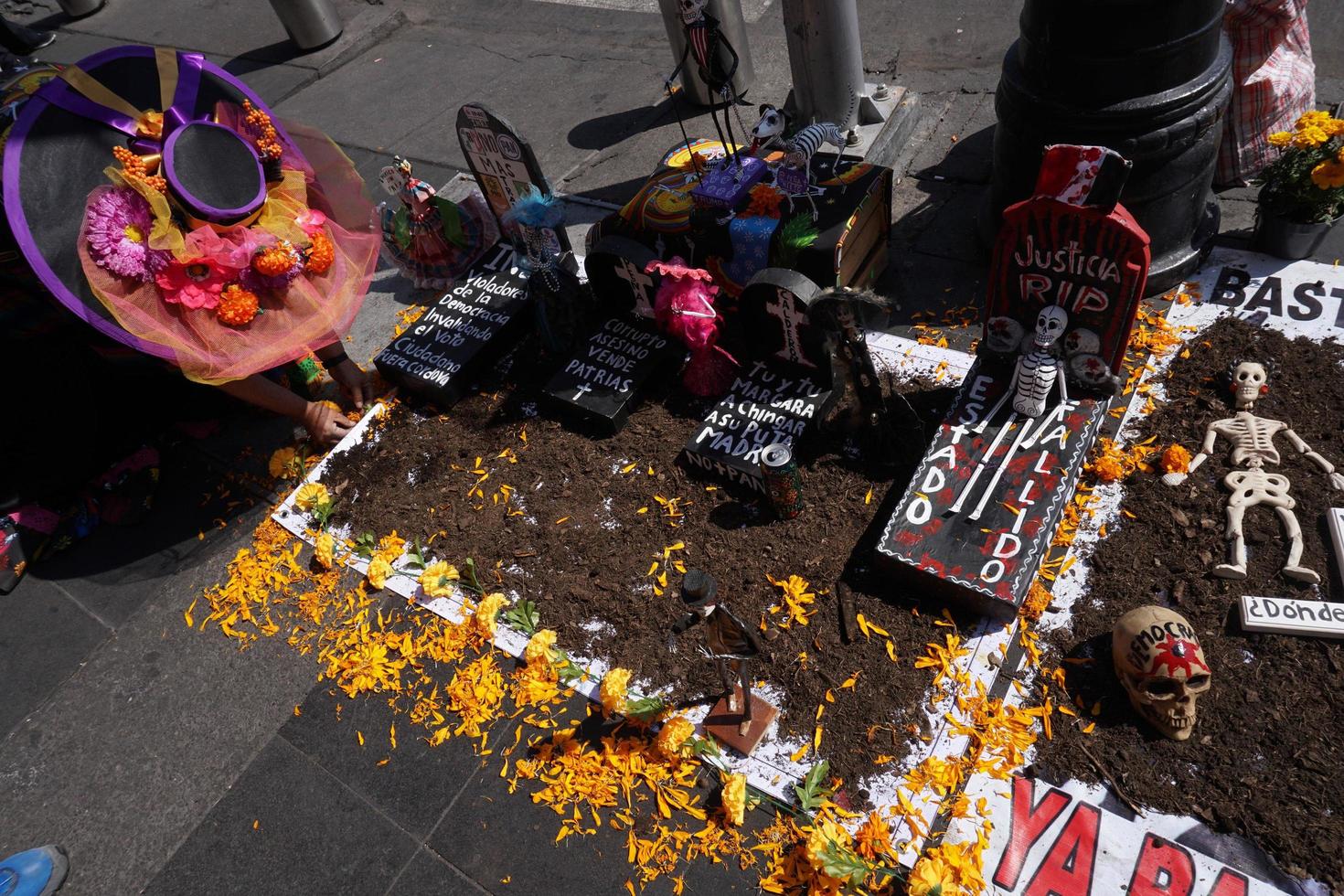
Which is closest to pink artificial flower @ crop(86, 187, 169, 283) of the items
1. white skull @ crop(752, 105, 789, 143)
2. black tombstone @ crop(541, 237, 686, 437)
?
black tombstone @ crop(541, 237, 686, 437)

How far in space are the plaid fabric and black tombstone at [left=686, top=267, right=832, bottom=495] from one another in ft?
11.4

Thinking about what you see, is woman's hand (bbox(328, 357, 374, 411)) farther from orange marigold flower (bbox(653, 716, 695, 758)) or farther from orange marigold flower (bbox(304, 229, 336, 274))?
orange marigold flower (bbox(653, 716, 695, 758))

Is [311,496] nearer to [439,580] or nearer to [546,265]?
[439,580]

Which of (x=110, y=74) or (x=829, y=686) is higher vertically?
(x=110, y=74)

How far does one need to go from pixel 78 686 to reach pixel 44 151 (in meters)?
3.14

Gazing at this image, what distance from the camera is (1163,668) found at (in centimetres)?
344

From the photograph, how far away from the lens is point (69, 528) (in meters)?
5.80

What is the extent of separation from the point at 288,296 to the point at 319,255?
33 cm

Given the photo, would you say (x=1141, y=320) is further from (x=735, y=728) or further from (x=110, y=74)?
(x=110, y=74)

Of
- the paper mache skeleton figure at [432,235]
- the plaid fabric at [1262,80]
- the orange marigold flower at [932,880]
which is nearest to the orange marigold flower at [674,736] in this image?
the orange marigold flower at [932,880]

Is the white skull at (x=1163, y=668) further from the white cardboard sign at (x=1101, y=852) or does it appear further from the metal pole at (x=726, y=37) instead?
the metal pole at (x=726, y=37)

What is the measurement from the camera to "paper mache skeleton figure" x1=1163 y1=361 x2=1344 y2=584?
402cm

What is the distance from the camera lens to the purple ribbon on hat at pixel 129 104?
459 centimetres

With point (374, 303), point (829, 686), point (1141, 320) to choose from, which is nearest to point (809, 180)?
point (1141, 320)
